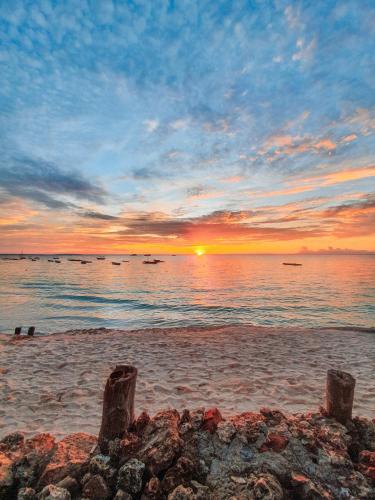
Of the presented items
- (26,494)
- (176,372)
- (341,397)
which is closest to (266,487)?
(341,397)

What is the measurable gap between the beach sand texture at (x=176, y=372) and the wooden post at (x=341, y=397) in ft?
10.5

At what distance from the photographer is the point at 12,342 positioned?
14.8m

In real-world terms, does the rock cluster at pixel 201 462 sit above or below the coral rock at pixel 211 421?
below

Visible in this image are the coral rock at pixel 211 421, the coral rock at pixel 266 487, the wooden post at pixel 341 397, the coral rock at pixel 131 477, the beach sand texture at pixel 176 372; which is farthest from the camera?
the beach sand texture at pixel 176 372

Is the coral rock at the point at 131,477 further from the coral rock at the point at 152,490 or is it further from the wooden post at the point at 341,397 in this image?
the wooden post at the point at 341,397

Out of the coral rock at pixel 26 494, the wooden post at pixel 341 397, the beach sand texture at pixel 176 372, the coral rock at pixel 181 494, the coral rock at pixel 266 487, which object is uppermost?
the wooden post at pixel 341 397

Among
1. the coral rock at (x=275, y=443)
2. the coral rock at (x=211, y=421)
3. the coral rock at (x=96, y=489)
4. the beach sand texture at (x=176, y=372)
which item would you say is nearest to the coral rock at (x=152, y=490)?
the coral rock at (x=96, y=489)

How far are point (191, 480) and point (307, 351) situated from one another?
38.9ft

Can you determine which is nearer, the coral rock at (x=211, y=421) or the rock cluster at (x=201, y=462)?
the rock cluster at (x=201, y=462)

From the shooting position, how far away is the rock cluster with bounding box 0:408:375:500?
356cm

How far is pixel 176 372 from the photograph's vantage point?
10.6 m

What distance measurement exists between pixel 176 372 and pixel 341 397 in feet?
22.3

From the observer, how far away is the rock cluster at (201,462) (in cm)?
356

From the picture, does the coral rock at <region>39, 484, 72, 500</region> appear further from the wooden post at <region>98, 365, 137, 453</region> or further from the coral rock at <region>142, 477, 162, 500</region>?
the coral rock at <region>142, 477, 162, 500</region>
